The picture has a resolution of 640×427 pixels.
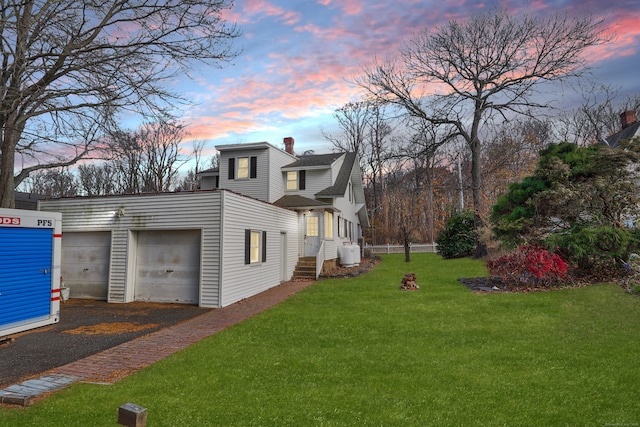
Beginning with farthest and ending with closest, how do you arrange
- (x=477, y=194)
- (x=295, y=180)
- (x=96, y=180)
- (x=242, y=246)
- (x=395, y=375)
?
(x=96, y=180)
(x=477, y=194)
(x=295, y=180)
(x=242, y=246)
(x=395, y=375)

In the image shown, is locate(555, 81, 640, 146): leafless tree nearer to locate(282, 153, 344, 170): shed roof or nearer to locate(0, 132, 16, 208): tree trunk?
locate(282, 153, 344, 170): shed roof

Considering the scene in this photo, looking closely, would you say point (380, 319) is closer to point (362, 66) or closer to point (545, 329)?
point (545, 329)

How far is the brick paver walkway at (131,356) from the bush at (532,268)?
8.23 meters

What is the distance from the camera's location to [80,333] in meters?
7.37

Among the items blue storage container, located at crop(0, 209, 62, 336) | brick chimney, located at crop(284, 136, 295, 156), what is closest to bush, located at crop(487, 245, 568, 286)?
blue storage container, located at crop(0, 209, 62, 336)

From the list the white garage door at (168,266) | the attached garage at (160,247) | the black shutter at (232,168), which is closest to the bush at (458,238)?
the black shutter at (232,168)

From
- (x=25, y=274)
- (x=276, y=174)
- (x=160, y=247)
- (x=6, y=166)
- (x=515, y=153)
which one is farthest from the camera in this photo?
(x=515, y=153)

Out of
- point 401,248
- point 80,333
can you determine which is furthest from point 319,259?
point 401,248

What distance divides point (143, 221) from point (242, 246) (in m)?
3.20

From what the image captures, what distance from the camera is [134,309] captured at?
9.94 m

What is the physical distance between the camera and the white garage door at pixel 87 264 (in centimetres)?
1145

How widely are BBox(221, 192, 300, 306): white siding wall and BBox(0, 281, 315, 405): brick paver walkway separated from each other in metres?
1.21

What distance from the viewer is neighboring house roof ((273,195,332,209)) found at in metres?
17.5

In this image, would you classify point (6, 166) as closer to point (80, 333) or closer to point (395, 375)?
point (80, 333)
